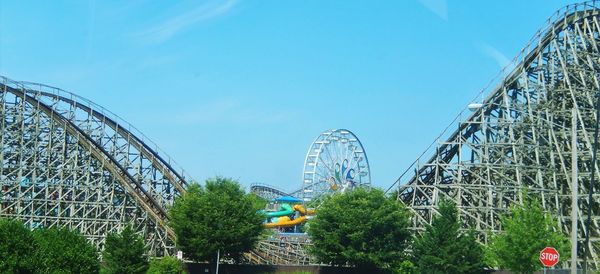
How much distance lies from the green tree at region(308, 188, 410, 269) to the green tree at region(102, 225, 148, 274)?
1280 cm

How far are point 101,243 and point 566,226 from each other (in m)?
32.0

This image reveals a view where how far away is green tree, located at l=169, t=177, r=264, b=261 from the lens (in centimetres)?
5206

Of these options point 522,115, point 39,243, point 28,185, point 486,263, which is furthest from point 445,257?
point 28,185

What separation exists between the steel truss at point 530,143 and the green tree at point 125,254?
21.2 meters

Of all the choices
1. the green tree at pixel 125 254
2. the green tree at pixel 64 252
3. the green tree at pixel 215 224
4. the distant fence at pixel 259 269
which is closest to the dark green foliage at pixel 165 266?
the green tree at pixel 125 254

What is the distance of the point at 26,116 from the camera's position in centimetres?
5659

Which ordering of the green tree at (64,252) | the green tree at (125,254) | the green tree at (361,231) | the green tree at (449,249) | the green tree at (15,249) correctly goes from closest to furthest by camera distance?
the green tree at (15,249) → the green tree at (64,252) → the green tree at (125,254) → the green tree at (449,249) → the green tree at (361,231)

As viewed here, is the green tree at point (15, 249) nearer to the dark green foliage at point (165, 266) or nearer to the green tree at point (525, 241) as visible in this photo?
the dark green foliage at point (165, 266)

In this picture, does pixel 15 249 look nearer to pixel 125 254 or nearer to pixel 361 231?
pixel 125 254

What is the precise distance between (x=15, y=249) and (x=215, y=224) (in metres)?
19.9

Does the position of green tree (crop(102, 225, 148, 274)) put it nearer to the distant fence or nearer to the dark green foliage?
the dark green foliage

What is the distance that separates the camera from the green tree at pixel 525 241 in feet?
155

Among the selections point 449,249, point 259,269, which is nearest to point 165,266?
point 259,269

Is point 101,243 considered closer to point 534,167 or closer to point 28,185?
point 28,185
